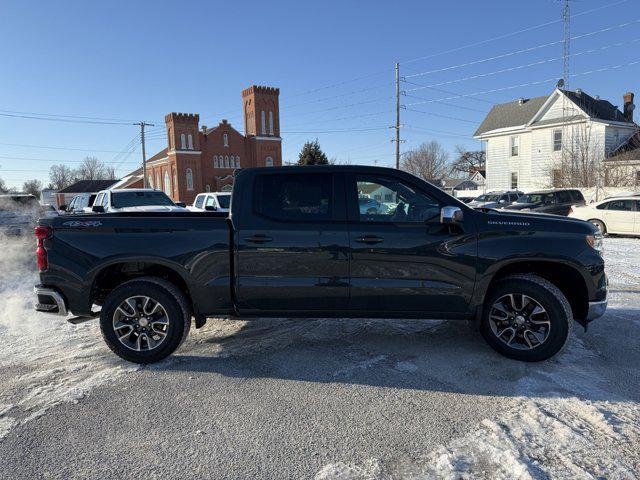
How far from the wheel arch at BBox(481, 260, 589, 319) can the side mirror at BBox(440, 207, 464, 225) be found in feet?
2.23

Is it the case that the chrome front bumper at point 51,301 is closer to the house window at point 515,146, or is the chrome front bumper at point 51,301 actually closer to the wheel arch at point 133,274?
the wheel arch at point 133,274

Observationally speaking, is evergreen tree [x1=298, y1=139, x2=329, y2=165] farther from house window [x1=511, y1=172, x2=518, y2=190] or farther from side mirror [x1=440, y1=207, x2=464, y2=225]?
side mirror [x1=440, y1=207, x2=464, y2=225]

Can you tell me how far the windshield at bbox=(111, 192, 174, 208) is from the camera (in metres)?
14.6

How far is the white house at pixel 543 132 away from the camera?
109ft

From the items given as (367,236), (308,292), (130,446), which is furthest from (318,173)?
(130,446)

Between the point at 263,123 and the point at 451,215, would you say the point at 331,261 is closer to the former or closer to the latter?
the point at 451,215

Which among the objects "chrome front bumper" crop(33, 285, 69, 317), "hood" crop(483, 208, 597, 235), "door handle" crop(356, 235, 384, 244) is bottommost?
"chrome front bumper" crop(33, 285, 69, 317)

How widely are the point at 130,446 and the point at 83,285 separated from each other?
194 centimetres

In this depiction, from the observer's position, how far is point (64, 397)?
3.85 m

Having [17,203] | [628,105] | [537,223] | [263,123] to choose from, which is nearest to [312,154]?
[263,123]

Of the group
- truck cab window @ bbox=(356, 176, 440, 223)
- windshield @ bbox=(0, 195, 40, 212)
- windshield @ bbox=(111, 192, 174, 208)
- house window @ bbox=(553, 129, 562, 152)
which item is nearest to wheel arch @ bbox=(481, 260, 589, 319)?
Result: truck cab window @ bbox=(356, 176, 440, 223)

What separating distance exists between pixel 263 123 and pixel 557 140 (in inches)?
1506

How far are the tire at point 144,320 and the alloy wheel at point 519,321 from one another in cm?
303

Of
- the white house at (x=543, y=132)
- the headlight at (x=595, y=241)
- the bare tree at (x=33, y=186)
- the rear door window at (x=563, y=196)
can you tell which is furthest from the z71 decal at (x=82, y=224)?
the bare tree at (x=33, y=186)
